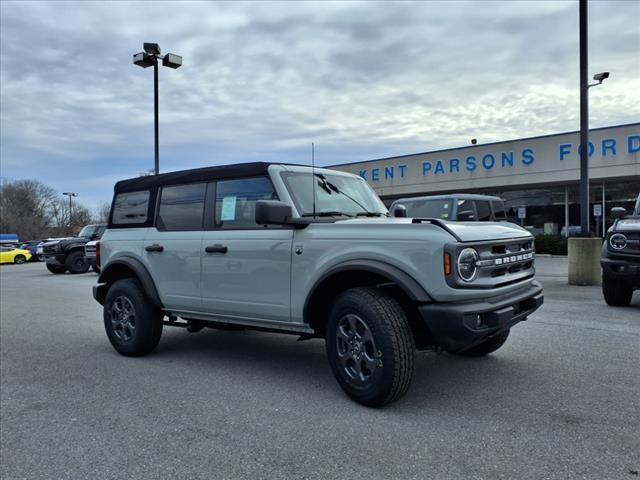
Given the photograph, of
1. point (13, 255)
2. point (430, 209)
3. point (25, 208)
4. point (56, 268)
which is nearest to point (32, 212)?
point (25, 208)

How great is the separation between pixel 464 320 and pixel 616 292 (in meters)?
5.70

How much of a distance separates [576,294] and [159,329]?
772 cm

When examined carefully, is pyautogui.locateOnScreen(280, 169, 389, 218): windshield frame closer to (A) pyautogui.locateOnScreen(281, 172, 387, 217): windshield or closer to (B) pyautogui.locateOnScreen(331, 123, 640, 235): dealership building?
(A) pyautogui.locateOnScreen(281, 172, 387, 217): windshield

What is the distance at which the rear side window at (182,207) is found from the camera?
203 inches

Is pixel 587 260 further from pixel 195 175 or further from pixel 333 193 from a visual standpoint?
pixel 195 175

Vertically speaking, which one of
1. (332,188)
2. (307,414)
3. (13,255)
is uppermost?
(332,188)

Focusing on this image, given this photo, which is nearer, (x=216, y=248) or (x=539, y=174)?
(x=216, y=248)

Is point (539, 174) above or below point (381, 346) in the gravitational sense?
above

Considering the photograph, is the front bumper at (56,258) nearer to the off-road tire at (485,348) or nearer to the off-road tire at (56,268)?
the off-road tire at (56,268)

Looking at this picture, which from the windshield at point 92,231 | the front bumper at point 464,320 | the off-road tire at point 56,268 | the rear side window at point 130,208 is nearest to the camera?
the front bumper at point 464,320

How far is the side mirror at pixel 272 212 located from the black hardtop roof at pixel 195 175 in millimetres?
680

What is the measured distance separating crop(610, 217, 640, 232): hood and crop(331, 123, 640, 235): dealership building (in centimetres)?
1374

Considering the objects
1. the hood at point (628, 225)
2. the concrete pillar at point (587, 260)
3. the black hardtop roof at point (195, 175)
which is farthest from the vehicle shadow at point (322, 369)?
the concrete pillar at point (587, 260)

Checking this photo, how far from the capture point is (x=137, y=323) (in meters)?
5.46
